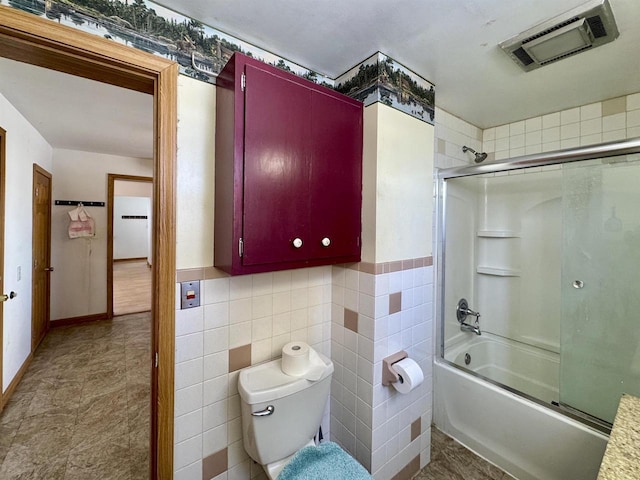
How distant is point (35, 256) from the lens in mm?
2693

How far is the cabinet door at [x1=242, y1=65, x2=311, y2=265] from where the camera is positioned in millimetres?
980

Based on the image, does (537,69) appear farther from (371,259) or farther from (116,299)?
(116,299)

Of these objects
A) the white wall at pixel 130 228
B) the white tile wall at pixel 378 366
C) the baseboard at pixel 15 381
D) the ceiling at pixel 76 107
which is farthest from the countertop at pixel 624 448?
the white wall at pixel 130 228

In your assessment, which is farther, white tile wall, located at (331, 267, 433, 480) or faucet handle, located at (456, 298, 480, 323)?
faucet handle, located at (456, 298, 480, 323)

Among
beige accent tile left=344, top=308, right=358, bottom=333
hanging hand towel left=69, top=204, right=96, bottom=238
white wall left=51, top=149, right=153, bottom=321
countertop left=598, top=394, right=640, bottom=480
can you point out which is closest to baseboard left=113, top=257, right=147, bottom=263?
white wall left=51, top=149, right=153, bottom=321

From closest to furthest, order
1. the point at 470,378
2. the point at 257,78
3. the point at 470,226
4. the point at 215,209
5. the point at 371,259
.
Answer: the point at 257,78 < the point at 215,209 < the point at 371,259 < the point at 470,378 < the point at 470,226

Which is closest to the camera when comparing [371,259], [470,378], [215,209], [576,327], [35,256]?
[215,209]

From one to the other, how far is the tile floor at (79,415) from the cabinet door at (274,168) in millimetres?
1625

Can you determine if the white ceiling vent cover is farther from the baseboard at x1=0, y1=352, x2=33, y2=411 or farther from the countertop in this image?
the baseboard at x1=0, y1=352, x2=33, y2=411

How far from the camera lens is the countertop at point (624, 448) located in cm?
75

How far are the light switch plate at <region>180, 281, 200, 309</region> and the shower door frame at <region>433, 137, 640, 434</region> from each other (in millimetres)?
1573

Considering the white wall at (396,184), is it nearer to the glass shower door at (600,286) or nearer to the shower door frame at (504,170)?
the shower door frame at (504,170)

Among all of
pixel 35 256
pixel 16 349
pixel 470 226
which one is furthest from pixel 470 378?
pixel 35 256

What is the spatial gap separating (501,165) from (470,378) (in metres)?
1.39
